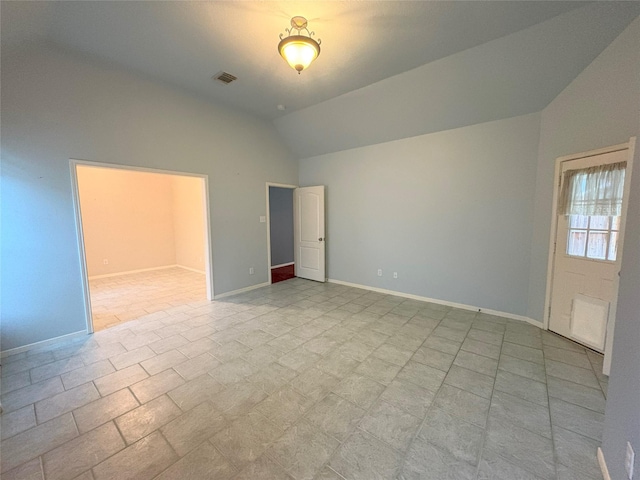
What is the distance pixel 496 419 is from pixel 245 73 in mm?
4381

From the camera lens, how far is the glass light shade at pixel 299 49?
2.13 m

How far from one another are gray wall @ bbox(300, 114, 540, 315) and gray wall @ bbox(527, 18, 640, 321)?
0.42 feet

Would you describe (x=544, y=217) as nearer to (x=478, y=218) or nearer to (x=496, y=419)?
(x=478, y=218)

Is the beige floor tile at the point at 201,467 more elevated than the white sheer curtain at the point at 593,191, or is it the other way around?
the white sheer curtain at the point at 593,191

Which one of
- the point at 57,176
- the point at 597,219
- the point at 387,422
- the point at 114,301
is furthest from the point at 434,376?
the point at 114,301

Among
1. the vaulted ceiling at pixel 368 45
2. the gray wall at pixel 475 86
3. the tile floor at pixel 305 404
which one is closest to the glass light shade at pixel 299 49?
the vaulted ceiling at pixel 368 45

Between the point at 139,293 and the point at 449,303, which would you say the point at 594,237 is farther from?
the point at 139,293

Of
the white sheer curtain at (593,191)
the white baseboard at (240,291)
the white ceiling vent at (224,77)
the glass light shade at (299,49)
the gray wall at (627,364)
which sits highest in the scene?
the white ceiling vent at (224,77)

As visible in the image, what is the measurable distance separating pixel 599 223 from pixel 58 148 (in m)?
6.08

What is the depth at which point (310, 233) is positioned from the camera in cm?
566

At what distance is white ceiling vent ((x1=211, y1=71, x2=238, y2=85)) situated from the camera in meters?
3.24

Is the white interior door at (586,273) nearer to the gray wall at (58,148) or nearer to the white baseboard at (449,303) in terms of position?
the white baseboard at (449,303)

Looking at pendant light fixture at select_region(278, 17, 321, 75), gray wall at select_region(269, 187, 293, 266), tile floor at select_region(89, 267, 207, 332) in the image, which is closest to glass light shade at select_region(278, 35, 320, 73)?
pendant light fixture at select_region(278, 17, 321, 75)

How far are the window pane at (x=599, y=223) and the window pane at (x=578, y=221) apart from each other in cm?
6
